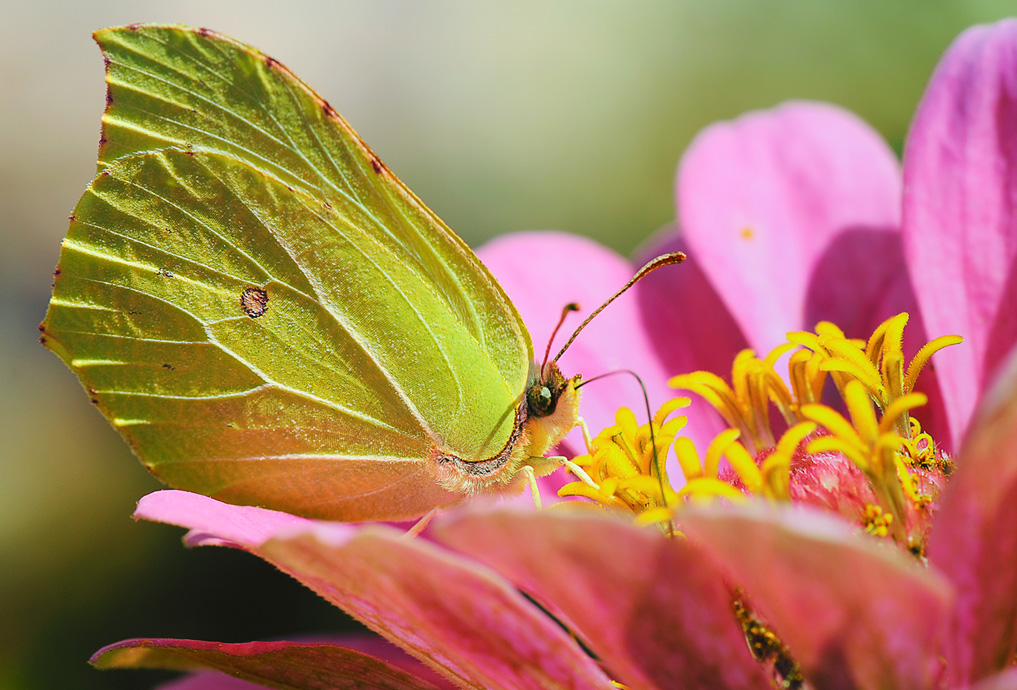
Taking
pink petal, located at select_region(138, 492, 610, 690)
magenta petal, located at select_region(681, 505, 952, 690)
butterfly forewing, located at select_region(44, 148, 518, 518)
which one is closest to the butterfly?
butterfly forewing, located at select_region(44, 148, 518, 518)

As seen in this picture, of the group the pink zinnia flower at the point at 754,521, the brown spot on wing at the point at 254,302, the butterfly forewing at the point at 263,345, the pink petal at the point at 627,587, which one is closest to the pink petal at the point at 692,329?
the pink zinnia flower at the point at 754,521

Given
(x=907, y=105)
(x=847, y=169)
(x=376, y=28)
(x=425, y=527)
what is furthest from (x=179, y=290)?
(x=376, y=28)

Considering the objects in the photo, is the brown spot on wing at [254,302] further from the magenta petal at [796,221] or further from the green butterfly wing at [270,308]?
the magenta petal at [796,221]

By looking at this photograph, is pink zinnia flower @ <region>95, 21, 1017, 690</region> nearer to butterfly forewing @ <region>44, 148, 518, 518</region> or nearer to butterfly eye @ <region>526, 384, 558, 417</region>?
butterfly forewing @ <region>44, 148, 518, 518</region>

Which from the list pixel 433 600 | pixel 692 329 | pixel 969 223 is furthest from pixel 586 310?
pixel 433 600

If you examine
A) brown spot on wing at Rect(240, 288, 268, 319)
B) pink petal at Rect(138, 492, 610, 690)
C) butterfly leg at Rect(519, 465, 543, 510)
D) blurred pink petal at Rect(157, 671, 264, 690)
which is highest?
brown spot on wing at Rect(240, 288, 268, 319)

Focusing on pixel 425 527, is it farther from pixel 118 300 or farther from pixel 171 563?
pixel 171 563

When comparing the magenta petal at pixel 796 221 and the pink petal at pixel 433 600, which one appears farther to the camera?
the magenta petal at pixel 796 221
